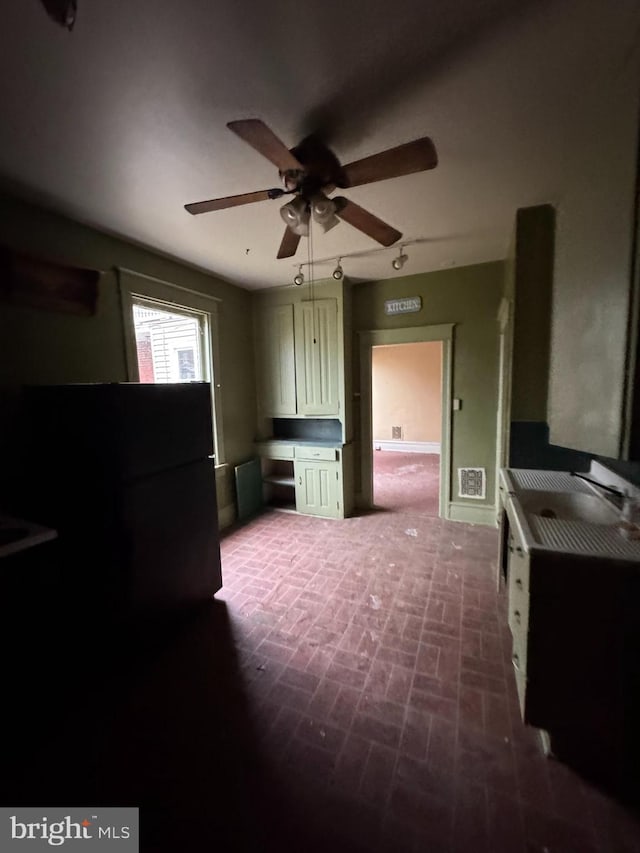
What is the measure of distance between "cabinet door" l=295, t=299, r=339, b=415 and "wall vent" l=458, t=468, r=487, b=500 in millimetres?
1564

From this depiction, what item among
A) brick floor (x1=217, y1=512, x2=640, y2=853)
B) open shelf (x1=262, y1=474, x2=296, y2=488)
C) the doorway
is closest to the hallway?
the doorway

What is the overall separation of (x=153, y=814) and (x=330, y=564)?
6.01 feet

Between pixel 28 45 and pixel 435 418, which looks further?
pixel 435 418

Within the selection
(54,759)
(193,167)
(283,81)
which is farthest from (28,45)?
(54,759)

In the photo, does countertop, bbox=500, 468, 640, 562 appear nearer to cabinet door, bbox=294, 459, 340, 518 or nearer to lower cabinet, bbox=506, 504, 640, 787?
lower cabinet, bbox=506, 504, 640, 787

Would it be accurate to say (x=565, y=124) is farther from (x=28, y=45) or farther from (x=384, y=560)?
(x=384, y=560)

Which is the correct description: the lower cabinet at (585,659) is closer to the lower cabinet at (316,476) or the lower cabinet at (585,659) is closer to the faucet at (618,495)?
the faucet at (618,495)

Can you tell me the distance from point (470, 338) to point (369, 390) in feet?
4.01

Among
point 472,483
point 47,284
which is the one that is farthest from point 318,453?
point 47,284

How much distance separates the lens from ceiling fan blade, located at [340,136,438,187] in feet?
4.16

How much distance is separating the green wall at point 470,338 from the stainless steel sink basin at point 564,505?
1668 millimetres

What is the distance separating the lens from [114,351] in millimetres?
2537

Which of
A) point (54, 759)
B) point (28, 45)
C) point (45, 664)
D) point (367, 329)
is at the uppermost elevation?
point (28, 45)

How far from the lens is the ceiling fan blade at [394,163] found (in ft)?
4.16
